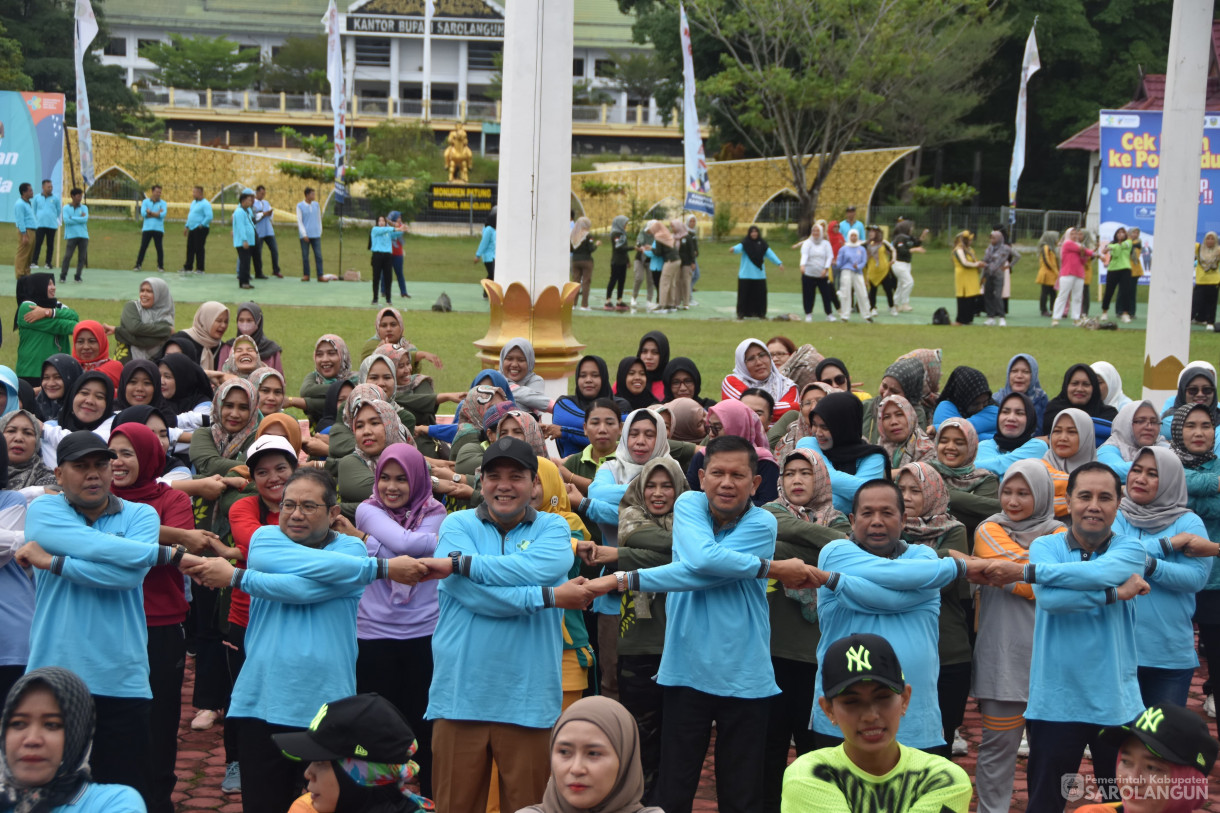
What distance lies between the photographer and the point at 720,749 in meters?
5.17

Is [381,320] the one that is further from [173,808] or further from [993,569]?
[993,569]

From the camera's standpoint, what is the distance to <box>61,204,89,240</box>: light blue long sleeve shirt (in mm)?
21406

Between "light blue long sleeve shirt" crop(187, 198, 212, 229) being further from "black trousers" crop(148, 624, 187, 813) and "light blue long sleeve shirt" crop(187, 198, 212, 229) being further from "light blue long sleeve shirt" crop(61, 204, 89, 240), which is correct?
"black trousers" crop(148, 624, 187, 813)

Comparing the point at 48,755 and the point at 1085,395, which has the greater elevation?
the point at 1085,395

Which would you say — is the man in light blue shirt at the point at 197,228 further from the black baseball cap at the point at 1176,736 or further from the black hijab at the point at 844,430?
the black baseball cap at the point at 1176,736

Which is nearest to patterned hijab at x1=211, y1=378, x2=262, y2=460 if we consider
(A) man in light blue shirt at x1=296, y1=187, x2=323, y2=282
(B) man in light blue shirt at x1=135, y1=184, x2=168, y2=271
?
(A) man in light blue shirt at x1=296, y1=187, x2=323, y2=282

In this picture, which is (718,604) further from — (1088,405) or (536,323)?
(536,323)

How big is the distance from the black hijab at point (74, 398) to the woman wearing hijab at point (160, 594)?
1.71m

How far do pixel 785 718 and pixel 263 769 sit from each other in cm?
218

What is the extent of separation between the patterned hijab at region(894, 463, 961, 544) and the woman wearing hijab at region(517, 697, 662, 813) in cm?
239

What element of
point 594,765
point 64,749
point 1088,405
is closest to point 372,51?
point 1088,405

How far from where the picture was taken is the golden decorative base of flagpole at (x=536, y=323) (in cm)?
984

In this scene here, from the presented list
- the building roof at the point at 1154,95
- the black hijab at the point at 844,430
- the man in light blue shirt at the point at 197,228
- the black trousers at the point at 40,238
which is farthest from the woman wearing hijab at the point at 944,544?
the building roof at the point at 1154,95

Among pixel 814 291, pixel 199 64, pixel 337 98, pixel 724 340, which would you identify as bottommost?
pixel 724 340
